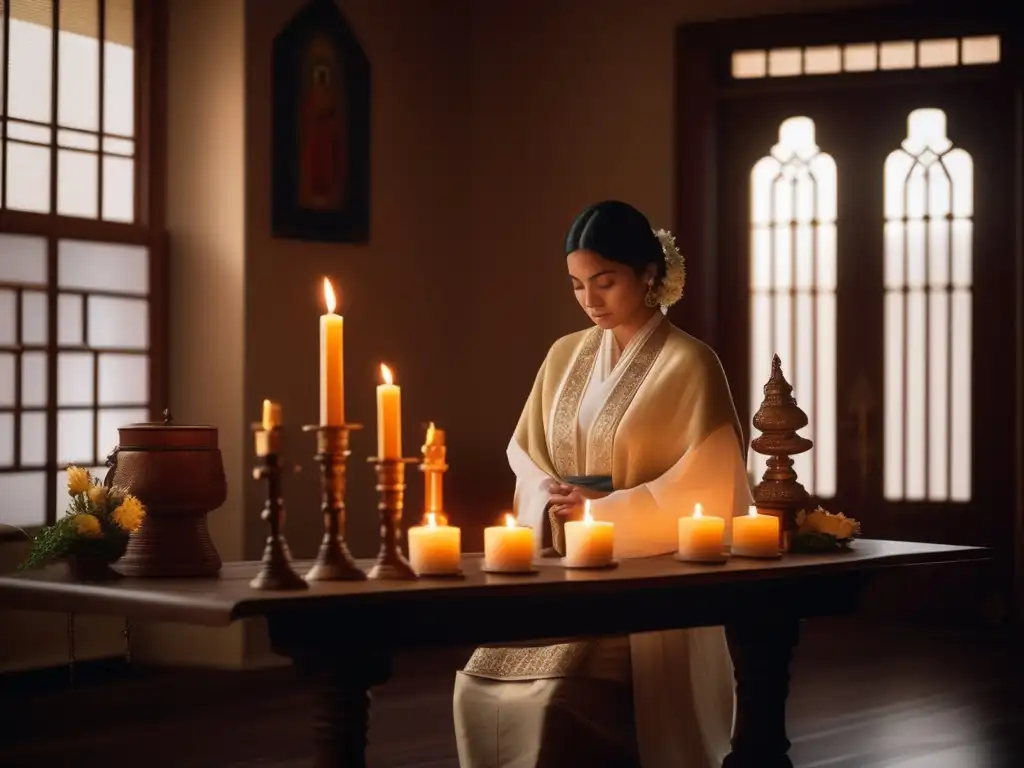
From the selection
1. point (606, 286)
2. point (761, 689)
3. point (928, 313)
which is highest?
point (928, 313)

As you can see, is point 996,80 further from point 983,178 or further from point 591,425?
point 591,425

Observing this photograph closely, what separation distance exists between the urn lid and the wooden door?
4.54 meters

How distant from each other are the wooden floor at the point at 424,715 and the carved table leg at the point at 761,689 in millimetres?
1250

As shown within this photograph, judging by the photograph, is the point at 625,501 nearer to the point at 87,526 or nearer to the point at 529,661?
the point at 529,661

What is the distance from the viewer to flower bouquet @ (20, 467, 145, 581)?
266cm

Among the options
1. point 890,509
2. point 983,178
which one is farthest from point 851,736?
point 983,178

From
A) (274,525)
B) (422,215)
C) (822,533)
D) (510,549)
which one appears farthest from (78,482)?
(422,215)

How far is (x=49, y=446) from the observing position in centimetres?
589

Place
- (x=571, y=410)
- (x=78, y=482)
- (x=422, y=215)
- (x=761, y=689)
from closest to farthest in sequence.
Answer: (x=78, y=482) → (x=761, y=689) → (x=571, y=410) → (x=422, y=215)

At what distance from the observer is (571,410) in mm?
3502

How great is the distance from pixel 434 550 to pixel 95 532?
535mm

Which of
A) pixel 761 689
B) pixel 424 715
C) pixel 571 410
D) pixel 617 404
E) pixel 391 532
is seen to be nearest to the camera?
pixel 391 532

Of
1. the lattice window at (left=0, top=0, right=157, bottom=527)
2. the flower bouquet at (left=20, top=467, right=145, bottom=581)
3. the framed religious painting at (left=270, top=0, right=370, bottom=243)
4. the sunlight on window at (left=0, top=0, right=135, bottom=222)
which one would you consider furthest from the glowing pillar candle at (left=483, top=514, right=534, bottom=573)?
the framed religious painting at (left=270, top=0, right=370, bottom=243)

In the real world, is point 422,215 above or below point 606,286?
above
